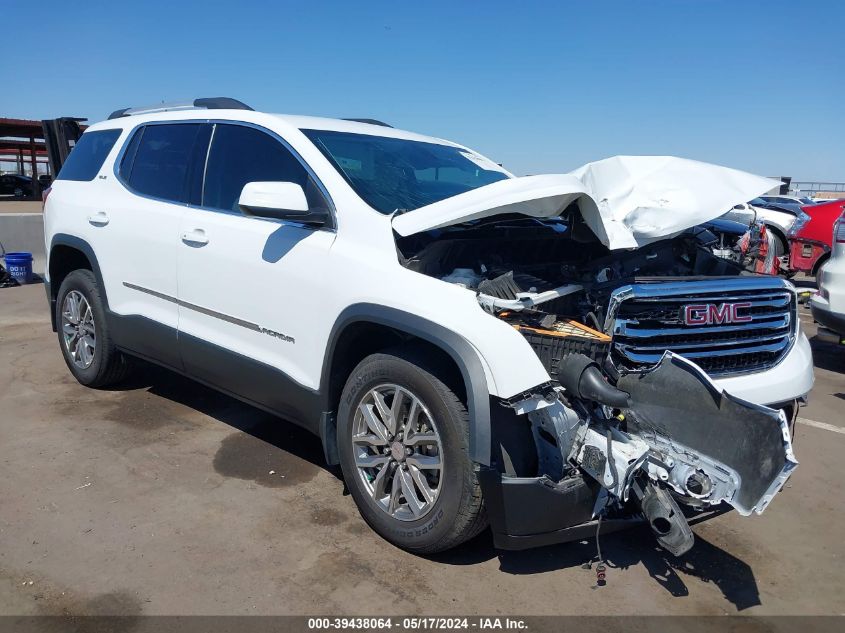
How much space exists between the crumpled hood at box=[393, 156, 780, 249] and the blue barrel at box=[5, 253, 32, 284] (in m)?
9.14

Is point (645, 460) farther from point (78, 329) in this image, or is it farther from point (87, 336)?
point (78, 329)

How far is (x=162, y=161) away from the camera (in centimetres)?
454

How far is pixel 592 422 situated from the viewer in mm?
2836

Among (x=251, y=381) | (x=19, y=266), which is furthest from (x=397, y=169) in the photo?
(x=19, y=266)

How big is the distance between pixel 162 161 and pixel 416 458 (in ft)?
9.13

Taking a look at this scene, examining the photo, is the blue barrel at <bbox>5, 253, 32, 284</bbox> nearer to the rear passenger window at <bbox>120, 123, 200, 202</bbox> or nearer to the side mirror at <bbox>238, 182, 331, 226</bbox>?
the rear passenger window at <bbox>120, 123, 200, 202</bbox>

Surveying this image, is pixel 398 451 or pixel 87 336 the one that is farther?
pixel 87 336

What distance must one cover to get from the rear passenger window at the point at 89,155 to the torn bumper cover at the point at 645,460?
3.94 metres

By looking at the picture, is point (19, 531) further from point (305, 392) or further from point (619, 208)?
point (619, 208)

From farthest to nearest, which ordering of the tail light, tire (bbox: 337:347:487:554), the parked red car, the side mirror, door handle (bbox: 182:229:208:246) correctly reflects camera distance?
the parked red car, the tail light, door handle (bbox: 182:229:208:246), the side mirror, tire (bbox: 337:347:487:554)

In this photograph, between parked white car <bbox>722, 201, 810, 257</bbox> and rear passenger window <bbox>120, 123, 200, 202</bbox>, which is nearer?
rear passenger window <bbox>120, 123, 200, 202</bbox>

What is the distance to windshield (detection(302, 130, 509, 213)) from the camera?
141 inches

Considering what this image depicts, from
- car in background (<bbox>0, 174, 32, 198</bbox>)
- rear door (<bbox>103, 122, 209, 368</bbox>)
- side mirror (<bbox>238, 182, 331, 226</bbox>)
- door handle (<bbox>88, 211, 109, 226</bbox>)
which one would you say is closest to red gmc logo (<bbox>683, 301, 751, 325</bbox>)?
side mirror (<bbox>238, 182, 331, 226</bbox>)

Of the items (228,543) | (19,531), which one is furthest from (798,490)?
(19,531)
